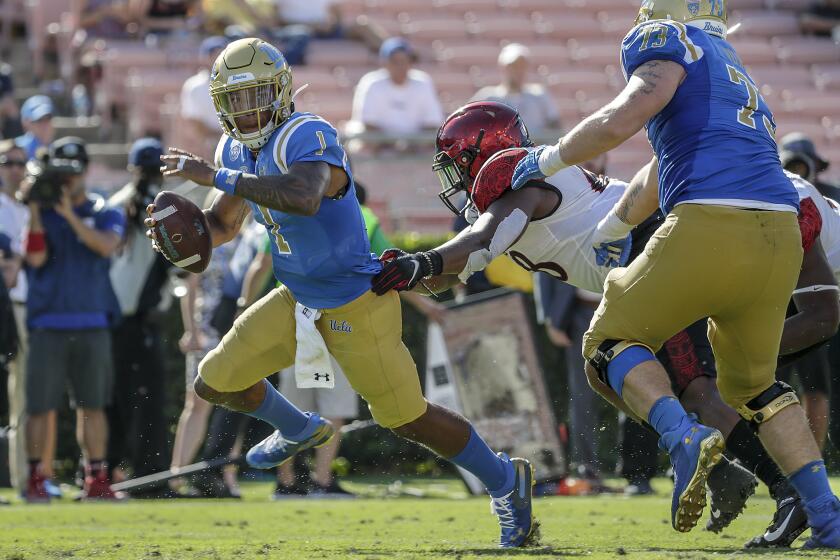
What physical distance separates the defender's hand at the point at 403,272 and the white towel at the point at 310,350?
474 millimetres

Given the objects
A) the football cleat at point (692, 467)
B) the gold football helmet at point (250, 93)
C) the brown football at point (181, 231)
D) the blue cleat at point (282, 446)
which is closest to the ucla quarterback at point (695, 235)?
the football cleat at point (692, 467)

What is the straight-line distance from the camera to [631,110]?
4.48 metres

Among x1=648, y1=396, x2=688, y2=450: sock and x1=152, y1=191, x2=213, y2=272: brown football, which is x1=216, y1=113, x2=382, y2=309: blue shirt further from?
x1=648, y1=396, x2=688, y2=450: sock

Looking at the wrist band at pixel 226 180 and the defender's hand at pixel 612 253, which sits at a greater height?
the wrist band at pixel 226 180

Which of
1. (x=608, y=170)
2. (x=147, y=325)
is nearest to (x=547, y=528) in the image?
(x=147, y=325)

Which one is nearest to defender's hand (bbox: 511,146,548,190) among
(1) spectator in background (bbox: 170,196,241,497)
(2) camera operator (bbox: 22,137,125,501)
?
(1) spectator in background (bbox: 170,196,241,497)

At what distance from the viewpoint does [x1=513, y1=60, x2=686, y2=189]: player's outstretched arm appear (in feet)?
14.7

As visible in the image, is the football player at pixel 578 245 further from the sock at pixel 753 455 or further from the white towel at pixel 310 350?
the white towel at pixel 310 350

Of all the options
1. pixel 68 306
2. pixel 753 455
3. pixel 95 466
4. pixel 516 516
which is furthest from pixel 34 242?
pixel 753 455

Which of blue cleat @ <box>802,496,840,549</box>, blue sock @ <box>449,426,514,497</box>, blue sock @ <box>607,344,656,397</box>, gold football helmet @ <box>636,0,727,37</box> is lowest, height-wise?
blue cleat @ <box>802,496,840,549</box>

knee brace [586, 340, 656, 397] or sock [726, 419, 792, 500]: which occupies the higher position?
knee brace [586, 340, 656, 397]

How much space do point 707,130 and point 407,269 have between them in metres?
1.13

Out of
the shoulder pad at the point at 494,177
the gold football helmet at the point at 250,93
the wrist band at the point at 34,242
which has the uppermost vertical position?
the gold football helmet at the point at 250,93

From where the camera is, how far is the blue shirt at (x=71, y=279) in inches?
334
